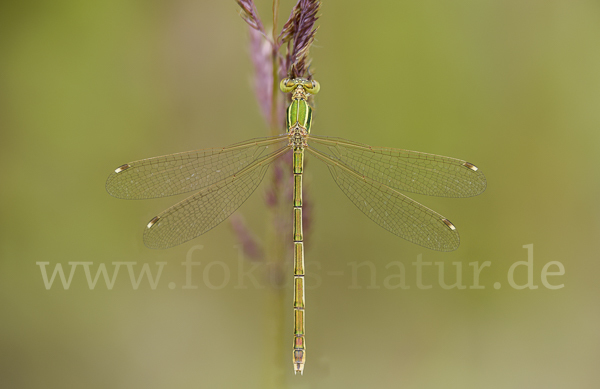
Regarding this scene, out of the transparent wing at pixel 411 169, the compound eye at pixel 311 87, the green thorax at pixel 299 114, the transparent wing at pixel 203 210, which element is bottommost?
the transparent wing at pixel 203 210

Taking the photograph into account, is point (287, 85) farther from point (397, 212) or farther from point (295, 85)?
point (397, 212)

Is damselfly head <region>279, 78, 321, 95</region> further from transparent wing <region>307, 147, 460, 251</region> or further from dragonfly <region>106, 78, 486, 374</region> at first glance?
transparent wing <region>307, 147, 460, 251</region>

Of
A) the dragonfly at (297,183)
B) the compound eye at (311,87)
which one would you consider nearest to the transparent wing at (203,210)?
the dragonfly at (297,183)

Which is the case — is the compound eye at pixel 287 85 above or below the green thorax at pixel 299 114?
above

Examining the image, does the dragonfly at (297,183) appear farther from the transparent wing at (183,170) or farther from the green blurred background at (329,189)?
the green blurred background at (329,189)

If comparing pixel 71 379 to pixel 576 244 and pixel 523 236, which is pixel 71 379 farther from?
pixel 576 244

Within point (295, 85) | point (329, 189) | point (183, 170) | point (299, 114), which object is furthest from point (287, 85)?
point (329, 189)

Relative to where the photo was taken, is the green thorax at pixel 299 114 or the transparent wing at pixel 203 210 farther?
the green thorax at pixel 299 114

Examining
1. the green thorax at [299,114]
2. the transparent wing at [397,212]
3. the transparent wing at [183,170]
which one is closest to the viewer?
the transparent wing at [183,170]
